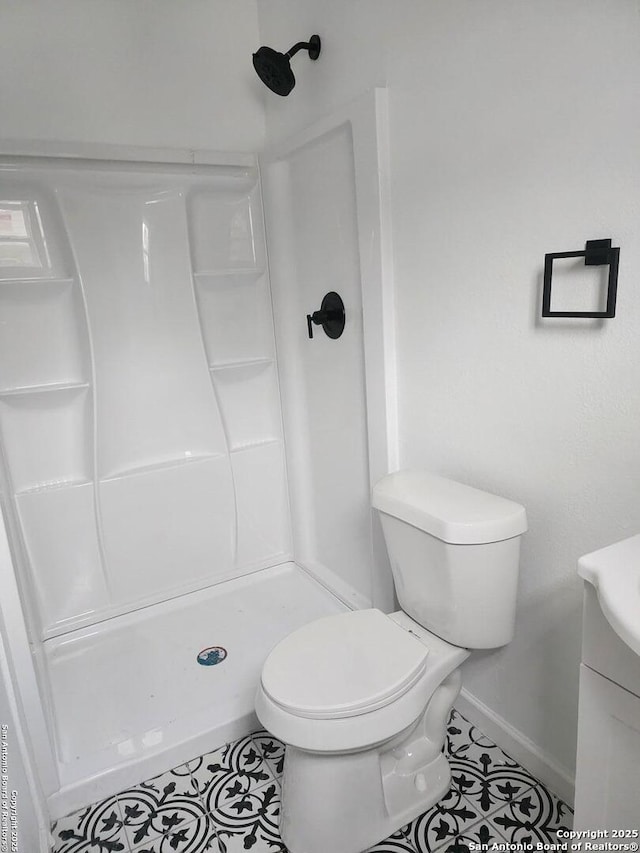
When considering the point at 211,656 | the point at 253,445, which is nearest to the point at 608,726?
the point at 211,656

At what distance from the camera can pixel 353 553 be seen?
88.6 inches

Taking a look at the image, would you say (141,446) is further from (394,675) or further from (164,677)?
(394,675)

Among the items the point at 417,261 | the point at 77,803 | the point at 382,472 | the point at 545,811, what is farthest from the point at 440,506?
the point at 77,803

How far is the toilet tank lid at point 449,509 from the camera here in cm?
132

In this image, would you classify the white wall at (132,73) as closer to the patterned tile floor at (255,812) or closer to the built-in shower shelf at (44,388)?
the built-in shower shelf at (44,388)

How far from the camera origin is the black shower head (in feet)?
5.95

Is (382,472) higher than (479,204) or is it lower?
lower

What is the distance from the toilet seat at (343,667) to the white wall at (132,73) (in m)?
1.75

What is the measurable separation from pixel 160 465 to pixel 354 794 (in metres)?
1.39

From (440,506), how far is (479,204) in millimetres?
733

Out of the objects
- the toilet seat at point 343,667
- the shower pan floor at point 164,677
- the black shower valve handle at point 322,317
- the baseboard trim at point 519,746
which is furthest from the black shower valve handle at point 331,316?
the baseboard trim at point 519,746

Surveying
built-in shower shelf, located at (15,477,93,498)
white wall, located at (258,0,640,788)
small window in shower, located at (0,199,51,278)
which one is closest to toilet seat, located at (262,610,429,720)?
white wall, located at (258,0,640,788)

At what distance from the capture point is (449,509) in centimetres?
139

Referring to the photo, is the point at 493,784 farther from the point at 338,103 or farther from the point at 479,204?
the point at 338,103
